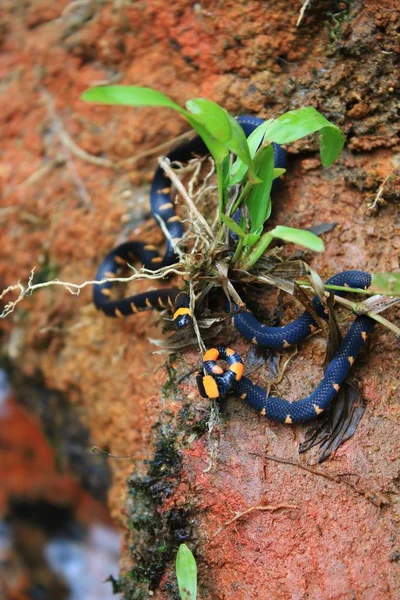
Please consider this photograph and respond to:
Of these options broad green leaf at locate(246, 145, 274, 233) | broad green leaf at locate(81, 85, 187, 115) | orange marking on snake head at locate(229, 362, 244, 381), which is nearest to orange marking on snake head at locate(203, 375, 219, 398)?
orange marking on snake head at locate(229, 362, 244, 381)

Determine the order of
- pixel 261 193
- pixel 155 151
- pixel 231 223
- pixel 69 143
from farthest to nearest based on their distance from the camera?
pixel 69 143 < pixel 155 151 < pixel 261 193 < pixel 231 223

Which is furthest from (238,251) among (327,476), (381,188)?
(327,476)

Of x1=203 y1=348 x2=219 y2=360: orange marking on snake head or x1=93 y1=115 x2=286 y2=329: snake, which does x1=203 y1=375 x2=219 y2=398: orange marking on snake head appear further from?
x1=93 y1=115 x2=286 y2=329: snake

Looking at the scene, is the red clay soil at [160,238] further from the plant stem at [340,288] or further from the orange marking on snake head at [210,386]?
the plant stem at [340,288]

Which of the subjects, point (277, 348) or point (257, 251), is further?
point (277, 348)

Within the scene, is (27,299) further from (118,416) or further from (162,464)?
(162,464)

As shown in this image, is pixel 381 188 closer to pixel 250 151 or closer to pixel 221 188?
pixel 250 151
